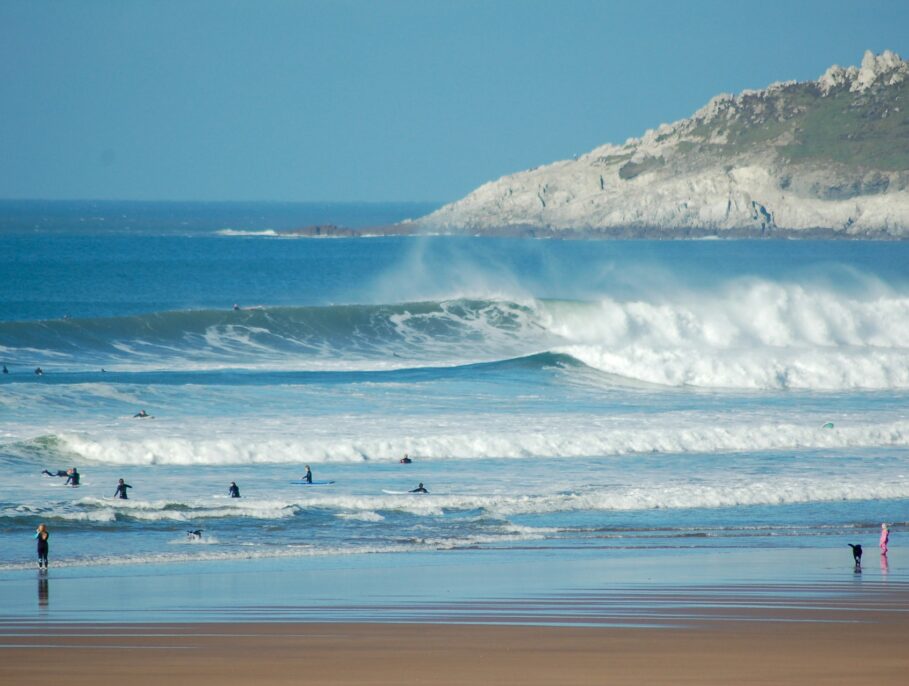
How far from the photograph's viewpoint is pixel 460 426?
2564cm

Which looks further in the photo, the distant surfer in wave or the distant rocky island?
the distant rocky island

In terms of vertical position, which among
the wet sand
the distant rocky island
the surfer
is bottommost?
the wet sand

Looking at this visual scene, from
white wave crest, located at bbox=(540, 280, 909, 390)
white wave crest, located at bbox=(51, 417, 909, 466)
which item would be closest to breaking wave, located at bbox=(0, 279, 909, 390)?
white wave crest, located at bbox=(540, 280, 909, 390)

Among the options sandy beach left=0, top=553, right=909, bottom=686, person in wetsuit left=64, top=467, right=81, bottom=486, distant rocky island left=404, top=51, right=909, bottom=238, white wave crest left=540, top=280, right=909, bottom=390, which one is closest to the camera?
sandy beach left=0, top=553, right=909, bottom=686

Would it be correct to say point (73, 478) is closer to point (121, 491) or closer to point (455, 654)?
point (121, 491)

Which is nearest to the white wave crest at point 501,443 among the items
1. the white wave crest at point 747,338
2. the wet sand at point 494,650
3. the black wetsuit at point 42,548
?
the black wetsuit at point 42,548

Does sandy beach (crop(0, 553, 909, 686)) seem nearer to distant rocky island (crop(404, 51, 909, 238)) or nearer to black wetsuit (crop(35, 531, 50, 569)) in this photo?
black wetsuit (crop(35, 531, 50, 569))

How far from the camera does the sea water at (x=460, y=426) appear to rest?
18.0m

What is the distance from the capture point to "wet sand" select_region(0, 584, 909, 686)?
9867 millimetres

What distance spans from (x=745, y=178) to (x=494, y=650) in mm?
130807

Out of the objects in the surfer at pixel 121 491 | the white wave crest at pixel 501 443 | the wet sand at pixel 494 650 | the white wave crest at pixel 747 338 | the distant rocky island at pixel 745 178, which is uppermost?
the distant rocky island at pixel 745 178

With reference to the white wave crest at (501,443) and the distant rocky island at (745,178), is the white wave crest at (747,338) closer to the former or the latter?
the white wave crest at (501,443)

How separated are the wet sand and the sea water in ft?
14.2

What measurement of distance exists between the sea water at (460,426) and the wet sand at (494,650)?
4.32 m
